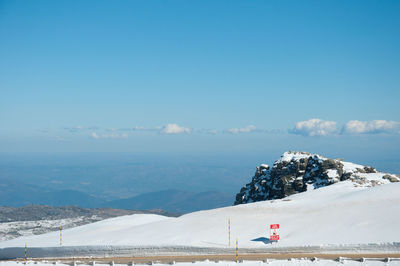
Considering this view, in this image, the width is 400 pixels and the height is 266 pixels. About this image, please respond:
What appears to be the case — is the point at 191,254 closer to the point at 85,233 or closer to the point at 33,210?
the point at 85,233

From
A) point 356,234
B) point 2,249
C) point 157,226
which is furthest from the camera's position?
point 157,226

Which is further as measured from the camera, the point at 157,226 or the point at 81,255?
the point at 157,226

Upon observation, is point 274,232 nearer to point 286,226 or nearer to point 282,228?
point 282,228

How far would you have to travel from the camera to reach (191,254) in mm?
32969

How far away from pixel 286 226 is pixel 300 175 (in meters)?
35.3

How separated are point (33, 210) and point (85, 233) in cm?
12382

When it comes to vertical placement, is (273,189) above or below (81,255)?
above

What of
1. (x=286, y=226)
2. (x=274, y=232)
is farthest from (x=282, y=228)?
(x=274, y=232)

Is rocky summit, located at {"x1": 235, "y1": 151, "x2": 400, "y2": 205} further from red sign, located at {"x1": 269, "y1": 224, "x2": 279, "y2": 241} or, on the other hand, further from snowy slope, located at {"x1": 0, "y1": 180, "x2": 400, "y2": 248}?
red sign, located at {"x1": 269, "y1": 224, "x2": 279, "y2": 241}

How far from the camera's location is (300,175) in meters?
71.4

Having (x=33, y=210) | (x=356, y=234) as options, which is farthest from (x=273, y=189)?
(x=33, y=210)

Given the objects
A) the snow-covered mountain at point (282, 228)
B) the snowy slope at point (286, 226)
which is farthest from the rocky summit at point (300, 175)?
the snowy slope at point (286, 226)

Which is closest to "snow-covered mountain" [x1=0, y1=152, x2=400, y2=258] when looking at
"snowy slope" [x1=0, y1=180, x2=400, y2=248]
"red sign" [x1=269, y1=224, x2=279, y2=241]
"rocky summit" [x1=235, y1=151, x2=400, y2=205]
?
"snowy slope" [x1=0, y1=180, x2=400, y2=248]

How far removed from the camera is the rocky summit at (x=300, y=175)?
64.2 m
